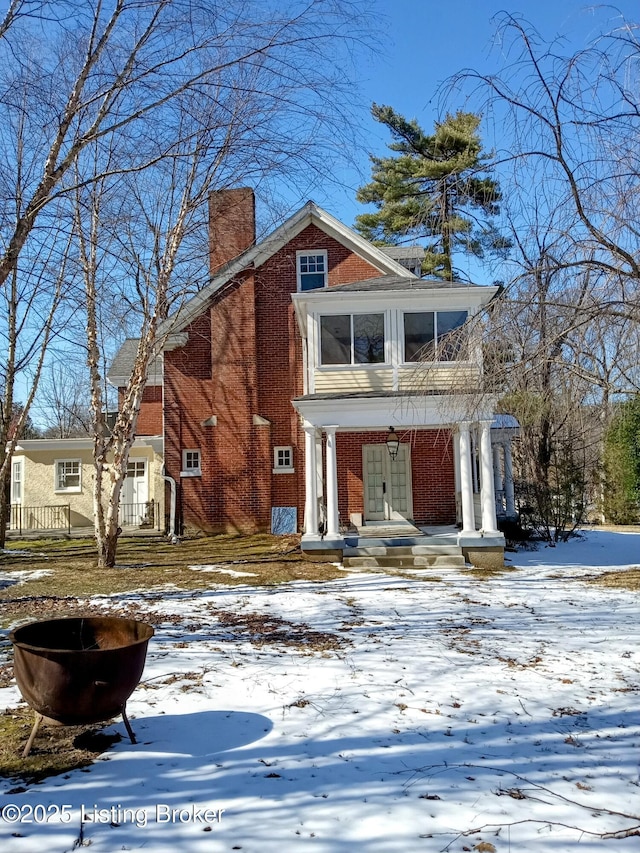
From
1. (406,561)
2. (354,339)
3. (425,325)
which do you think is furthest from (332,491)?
(425,325)

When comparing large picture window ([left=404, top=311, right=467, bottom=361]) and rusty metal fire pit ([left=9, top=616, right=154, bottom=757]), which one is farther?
large picture window ([left=404, top=311, right=467, bottom=361])

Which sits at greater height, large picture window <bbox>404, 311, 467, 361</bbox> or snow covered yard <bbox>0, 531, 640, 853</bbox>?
large picture window <bbox>404, 311, 467, 361</bbox>

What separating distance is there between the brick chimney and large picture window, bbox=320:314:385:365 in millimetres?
3061

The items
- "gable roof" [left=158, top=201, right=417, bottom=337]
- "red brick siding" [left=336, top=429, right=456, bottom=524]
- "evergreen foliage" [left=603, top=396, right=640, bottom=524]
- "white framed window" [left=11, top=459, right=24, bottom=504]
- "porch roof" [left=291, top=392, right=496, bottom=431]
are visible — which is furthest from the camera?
"evergreen foliage" [left=603, top=396, right=640, bottom=524]

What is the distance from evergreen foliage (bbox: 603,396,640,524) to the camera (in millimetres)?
23828

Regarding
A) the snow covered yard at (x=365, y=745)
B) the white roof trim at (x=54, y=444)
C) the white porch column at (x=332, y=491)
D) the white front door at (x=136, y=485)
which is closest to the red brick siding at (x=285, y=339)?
the white porch column at (x=332, y=491)

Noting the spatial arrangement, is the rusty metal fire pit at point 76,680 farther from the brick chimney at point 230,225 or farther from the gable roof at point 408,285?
the gable roof at point 408,285

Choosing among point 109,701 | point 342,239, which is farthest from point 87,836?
point 342,239

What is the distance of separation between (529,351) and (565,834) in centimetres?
463

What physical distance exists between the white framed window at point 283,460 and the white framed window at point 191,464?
7.11 feet

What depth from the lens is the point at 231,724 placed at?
446 cm

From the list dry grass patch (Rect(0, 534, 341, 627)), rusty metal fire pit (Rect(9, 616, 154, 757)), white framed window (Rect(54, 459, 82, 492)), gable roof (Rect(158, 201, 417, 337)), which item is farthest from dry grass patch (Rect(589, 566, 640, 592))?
white framed window (Rect(54, 459, 82, 492))

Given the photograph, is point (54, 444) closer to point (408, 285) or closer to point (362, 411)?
point (362, 411)

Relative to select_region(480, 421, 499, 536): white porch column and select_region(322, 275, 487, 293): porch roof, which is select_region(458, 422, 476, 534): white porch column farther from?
select_region(322, 275, 487, 293): porch roof
